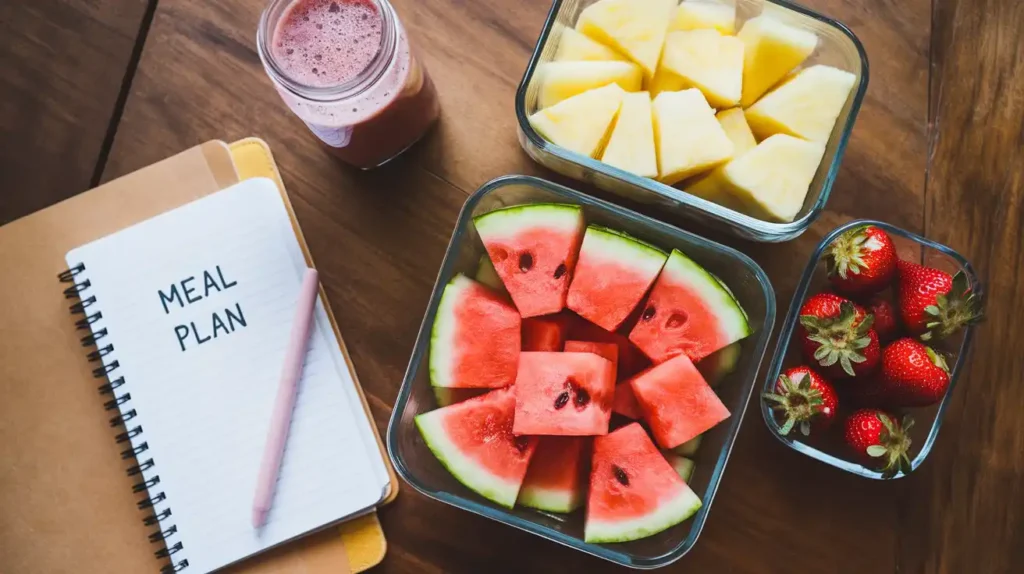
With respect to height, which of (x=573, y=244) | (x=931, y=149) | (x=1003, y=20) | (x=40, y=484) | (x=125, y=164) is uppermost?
(x=1003, y=20)

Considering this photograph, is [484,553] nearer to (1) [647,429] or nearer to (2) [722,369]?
(1) [647,429]

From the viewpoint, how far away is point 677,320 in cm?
83

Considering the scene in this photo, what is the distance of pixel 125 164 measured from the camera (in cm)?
98

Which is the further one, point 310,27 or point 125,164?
point 125,164

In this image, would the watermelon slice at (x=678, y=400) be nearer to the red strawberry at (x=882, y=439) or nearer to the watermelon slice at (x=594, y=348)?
the watermelon slice at (x=594, y=348)

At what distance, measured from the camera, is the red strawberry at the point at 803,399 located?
860 millimetres

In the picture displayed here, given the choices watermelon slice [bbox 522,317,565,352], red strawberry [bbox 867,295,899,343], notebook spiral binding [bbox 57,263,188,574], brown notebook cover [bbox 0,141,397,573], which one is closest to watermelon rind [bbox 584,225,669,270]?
watermelon slice [bbox 522,317,565,352]

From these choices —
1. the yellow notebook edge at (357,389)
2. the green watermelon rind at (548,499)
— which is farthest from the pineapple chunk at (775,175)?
the yellow notebook edge at (357,389)

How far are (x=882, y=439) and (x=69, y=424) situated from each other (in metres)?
1.05

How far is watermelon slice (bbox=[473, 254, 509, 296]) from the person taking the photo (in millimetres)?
878

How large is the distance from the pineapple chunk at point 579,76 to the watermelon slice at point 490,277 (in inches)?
8.2

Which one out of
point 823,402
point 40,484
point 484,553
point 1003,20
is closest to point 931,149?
point 1003,20

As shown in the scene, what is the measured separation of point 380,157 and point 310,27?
7.5 inches

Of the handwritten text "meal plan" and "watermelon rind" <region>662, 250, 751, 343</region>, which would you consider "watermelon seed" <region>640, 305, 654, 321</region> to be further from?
the handwritten text "meal plan"
